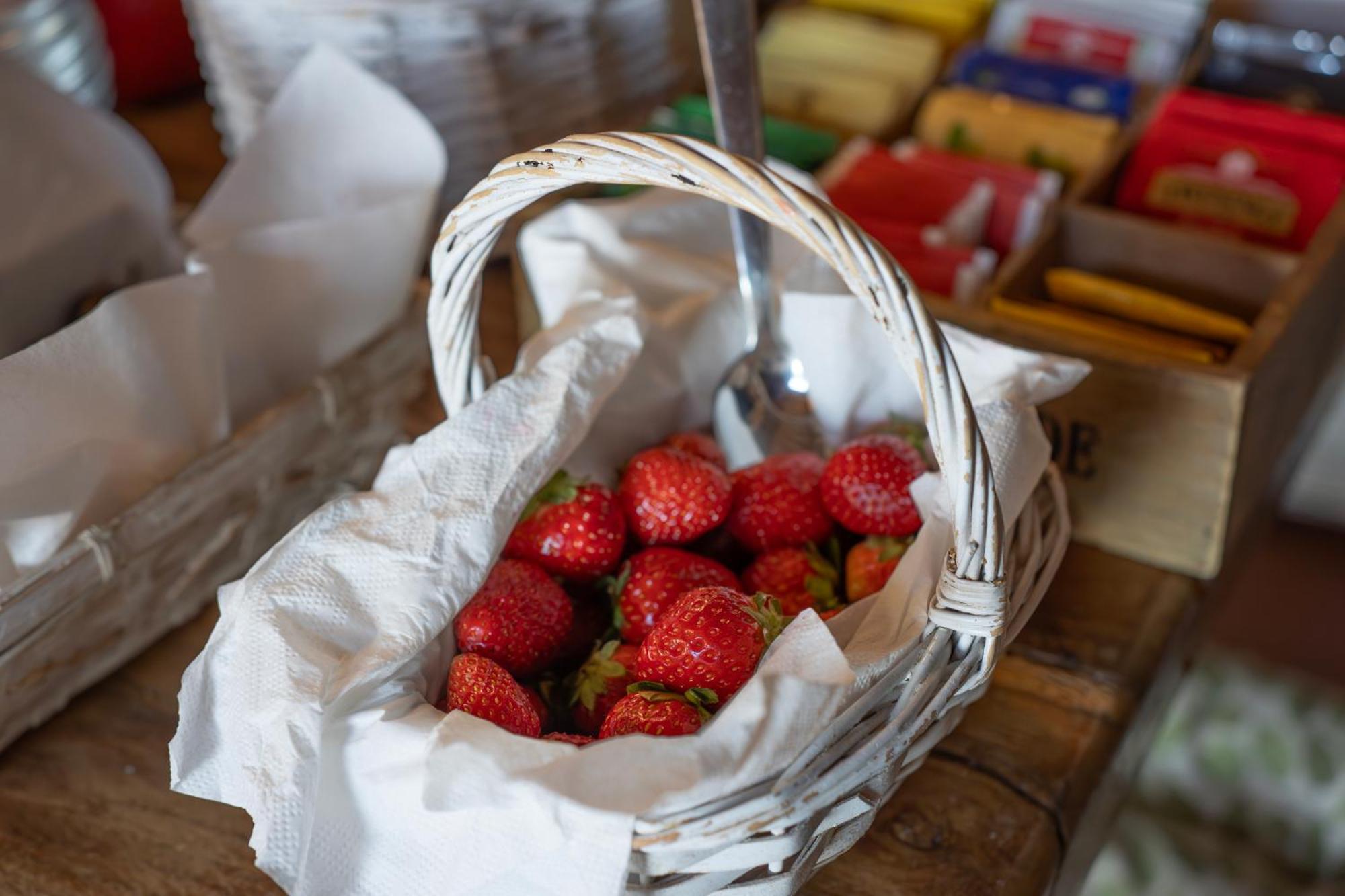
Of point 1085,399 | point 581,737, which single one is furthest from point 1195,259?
point 581,737

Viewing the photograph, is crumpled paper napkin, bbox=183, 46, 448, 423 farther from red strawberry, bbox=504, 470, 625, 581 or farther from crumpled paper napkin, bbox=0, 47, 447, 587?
red strawberry, bbox=504, 470, 625, 581

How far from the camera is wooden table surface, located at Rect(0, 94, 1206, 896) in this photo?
546 mm

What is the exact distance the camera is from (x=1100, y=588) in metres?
0.69

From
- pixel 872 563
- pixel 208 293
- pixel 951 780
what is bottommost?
pixel 951 780

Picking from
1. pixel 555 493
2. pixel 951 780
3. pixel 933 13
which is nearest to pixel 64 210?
pixel 555 493

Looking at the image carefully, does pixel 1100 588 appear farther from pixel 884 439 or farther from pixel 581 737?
pixel 581 737

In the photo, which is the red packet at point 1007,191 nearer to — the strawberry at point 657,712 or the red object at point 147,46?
the strawberry at point 657,712

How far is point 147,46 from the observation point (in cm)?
123

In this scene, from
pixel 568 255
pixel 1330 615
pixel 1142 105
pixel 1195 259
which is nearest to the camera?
pixel 568 255

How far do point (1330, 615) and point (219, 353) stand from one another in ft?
4.47

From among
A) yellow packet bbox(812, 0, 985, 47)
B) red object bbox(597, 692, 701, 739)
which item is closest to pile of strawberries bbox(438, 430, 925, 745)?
red object bbox(597, 692, 701, 739)

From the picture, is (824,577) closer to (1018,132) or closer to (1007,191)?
(1007,191)

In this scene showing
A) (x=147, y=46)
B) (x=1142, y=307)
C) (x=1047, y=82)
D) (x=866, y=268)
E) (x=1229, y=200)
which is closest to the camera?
(x=866, y=268)

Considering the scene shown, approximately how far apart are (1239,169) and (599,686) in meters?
0.66
